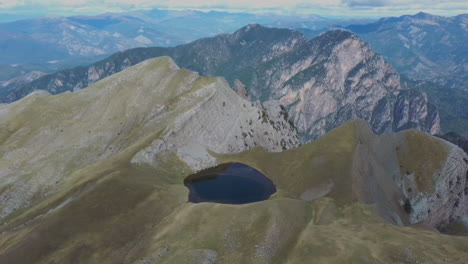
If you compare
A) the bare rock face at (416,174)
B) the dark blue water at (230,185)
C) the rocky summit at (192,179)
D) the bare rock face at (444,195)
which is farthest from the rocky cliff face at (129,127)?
the bare rock face at (444,195)

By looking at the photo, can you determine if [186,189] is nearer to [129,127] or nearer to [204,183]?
[204,183]

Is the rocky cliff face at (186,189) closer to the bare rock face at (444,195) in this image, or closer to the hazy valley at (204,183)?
the hazy valley at (204,183)

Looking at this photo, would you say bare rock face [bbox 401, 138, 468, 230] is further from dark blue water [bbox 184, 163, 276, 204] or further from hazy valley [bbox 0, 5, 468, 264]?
dark blue water [bbox 184, 163, 276, 204]

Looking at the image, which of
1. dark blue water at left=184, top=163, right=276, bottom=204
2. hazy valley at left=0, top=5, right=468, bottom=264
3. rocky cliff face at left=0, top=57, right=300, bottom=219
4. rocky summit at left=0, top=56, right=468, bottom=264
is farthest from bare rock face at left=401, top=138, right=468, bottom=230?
rocky cliff face at left=0, top=57, right=300, bottom=219

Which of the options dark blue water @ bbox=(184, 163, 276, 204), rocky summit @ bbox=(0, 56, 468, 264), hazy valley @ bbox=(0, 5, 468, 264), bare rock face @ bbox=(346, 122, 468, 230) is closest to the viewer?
rocky summit @ bbox=(0, 56, 468, 264)

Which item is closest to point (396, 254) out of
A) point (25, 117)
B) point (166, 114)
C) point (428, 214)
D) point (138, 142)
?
point (428, 214)

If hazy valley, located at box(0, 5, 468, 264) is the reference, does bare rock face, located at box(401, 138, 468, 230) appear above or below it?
below

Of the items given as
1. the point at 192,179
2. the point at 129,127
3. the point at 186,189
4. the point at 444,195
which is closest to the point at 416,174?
the point at 444,195
